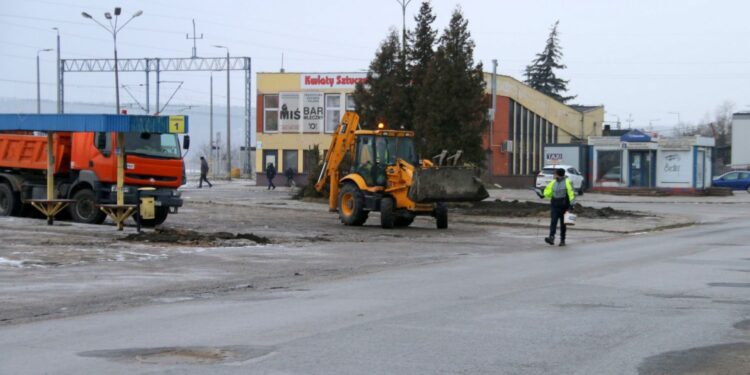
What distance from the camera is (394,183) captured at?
26.6m

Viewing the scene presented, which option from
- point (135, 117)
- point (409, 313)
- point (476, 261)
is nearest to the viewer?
point (409, 313)

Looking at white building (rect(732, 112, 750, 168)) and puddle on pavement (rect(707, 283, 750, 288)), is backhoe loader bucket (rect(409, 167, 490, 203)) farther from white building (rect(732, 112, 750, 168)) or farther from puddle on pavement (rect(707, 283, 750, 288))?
white building (rect(732, 112, 750, 168))

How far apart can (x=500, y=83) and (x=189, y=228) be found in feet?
155

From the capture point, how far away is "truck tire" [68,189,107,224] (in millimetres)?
25250

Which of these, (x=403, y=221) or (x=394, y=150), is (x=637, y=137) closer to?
(x=403, y=221)

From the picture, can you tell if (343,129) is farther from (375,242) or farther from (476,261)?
(476,261)

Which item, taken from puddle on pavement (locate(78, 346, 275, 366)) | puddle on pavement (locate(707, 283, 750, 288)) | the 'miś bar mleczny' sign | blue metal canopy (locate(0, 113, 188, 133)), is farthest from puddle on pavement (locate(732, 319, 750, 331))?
the 'miś bar mleczny' sign

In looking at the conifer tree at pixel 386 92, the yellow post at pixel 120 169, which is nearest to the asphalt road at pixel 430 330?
the yellow post at pixel 120 169

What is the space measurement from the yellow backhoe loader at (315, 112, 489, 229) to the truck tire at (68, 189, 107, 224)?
22.5 feet

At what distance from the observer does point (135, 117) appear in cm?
2252

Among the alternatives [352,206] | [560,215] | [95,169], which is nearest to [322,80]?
[352,206]

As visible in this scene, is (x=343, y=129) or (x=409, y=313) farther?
(x=343, y=129)

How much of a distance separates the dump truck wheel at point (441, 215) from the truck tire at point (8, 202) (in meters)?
12.0

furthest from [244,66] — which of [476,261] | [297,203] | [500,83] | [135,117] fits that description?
[476,261]
